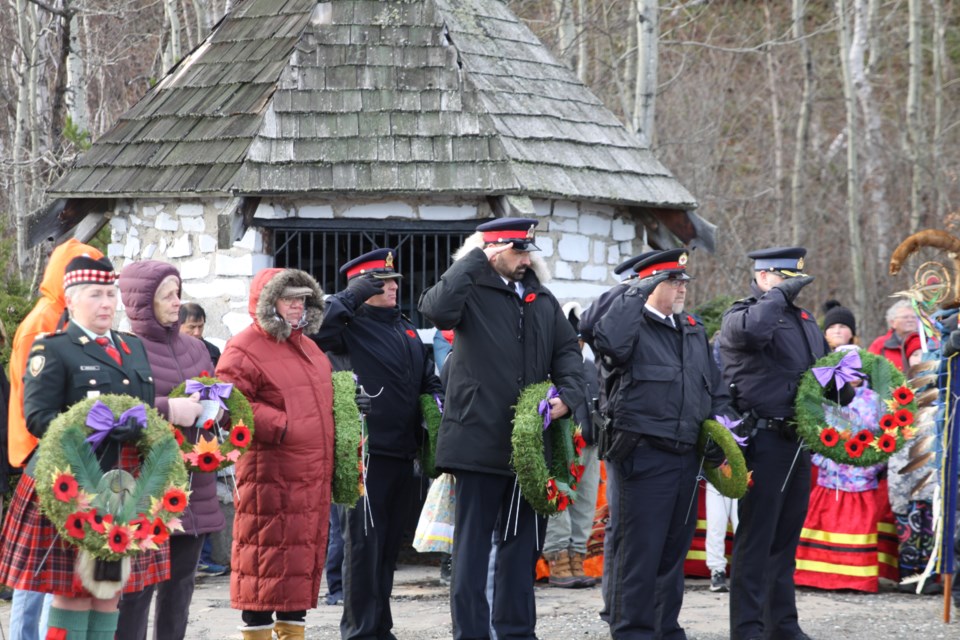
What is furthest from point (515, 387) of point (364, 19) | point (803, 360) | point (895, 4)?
point (895, 4)

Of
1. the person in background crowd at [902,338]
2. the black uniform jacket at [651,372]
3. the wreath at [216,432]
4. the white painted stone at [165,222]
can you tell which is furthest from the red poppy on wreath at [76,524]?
the person in background crowd at [902,338]

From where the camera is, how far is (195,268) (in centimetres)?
1015

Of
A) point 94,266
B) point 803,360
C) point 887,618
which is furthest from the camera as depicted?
→ point 887,618

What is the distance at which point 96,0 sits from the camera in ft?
62.1

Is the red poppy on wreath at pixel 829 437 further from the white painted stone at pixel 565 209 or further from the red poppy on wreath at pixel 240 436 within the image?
the white painted stone at pixel 565 209

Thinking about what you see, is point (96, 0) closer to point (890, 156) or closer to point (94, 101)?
point (94, 101)

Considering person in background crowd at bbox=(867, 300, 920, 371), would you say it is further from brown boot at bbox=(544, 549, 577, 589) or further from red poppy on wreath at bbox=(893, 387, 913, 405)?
brown boot at bbox=(544, 549, 577, 589)

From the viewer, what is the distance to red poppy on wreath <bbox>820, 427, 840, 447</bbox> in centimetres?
727

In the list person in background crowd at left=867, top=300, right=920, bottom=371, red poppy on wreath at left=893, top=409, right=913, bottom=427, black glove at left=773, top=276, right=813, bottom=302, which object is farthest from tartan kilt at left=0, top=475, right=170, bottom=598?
person in background crowd at left=867, top=300, right=920, bottom=371

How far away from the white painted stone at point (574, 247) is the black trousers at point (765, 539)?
11.0 feet

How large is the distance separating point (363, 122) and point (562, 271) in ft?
5.85

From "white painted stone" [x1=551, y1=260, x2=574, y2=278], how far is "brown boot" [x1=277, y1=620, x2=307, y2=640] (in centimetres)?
438

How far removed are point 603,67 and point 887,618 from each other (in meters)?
14.6

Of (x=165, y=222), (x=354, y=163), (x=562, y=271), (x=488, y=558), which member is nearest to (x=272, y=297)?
(x=488, y=558)
